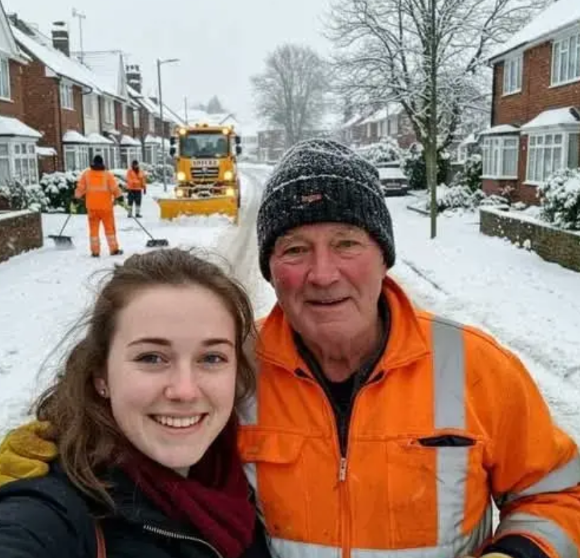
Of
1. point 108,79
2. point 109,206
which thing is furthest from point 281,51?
point 109,206

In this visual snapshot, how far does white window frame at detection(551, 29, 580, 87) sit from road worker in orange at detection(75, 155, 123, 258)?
14.7m

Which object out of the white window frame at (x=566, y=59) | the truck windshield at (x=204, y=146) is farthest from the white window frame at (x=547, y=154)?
the truck windshield at (x=204, y=146)

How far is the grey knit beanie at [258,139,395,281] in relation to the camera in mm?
1938

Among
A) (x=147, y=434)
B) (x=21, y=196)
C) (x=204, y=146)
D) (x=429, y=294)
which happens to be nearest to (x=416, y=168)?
(x=204, y=146)

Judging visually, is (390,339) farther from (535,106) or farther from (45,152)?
(45,152)

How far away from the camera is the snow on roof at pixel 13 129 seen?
2617 centimetres

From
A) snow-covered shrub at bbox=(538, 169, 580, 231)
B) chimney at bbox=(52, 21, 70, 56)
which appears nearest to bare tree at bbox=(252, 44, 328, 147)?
chimney at bbox=(52, 21, 70, 56)

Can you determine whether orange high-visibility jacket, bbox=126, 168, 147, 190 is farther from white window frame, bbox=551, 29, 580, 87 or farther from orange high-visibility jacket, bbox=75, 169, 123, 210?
white window frame, bbox=551, 29, 580, 87

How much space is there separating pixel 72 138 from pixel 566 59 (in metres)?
24.8

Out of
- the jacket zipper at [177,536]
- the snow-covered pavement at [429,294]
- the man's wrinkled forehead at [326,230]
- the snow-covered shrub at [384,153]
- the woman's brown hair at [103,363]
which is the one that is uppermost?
the snow-covered shrub at [384,153]

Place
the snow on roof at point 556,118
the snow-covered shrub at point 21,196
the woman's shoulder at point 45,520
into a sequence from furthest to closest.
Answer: the snow-covered shrub at point 21,196
the snow on roof at point 556,118
the woman's shoulder at point 45,520

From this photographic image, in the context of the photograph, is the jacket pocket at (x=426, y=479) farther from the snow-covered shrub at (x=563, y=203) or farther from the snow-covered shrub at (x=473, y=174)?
the snow-covered shrub at (x=473, y=174)

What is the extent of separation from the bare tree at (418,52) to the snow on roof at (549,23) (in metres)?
4.86

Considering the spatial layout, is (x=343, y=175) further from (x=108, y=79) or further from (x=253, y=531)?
(x=108, y=79)
